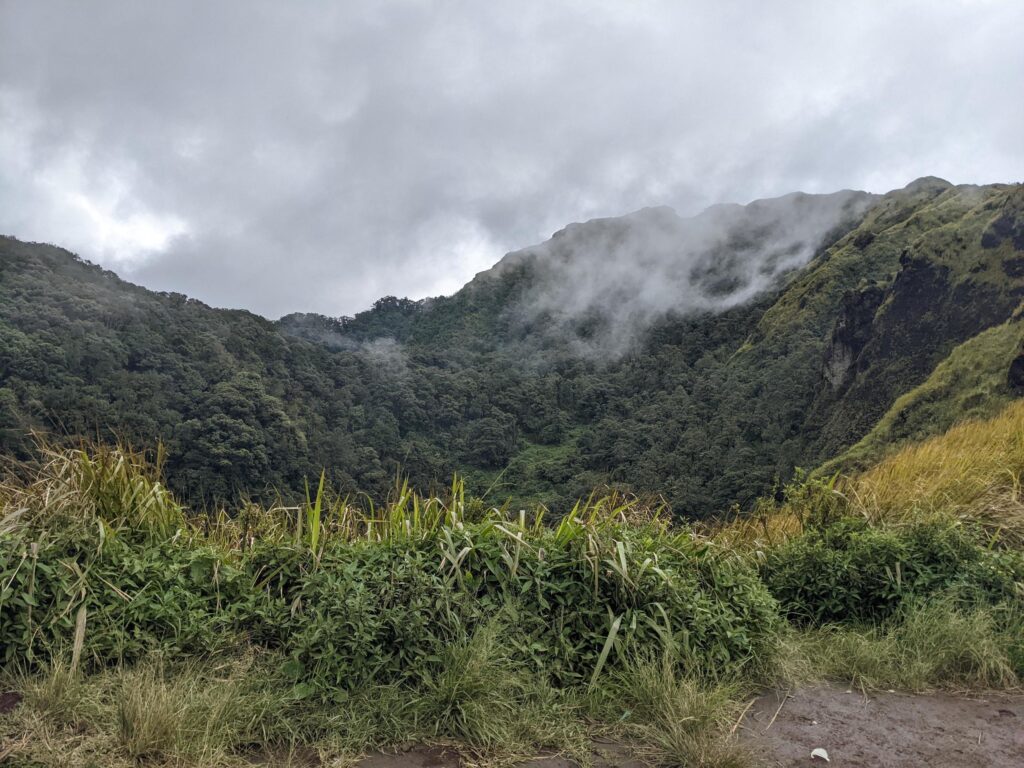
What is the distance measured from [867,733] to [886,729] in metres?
0.11

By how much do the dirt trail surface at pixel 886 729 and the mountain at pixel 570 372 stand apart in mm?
2035

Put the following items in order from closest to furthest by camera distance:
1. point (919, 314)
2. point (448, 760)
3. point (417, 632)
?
point (448, 760)
point (417, 632)
point (919, 314)

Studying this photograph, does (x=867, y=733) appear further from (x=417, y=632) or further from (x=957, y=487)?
(x=957, y=487)

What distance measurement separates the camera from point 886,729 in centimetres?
275

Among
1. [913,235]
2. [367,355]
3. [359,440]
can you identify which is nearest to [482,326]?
[367,355]

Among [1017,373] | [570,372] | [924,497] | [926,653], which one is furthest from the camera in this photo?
Answer: [570,372]

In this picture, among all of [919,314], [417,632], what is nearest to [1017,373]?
[919,314]

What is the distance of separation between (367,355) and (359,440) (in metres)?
25.8

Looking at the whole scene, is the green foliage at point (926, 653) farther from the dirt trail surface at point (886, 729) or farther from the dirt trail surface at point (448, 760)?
the dirt trail surface at point (448, 760)

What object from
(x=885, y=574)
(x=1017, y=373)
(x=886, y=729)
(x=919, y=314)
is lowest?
(x=886, y=729)

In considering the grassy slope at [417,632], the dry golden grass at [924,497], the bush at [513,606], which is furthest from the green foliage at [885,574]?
the bush at [513,606]

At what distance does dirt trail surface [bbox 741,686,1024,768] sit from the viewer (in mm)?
2492

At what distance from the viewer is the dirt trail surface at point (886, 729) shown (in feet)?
8.18

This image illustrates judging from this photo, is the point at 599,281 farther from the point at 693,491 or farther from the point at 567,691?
the point at 567,691
